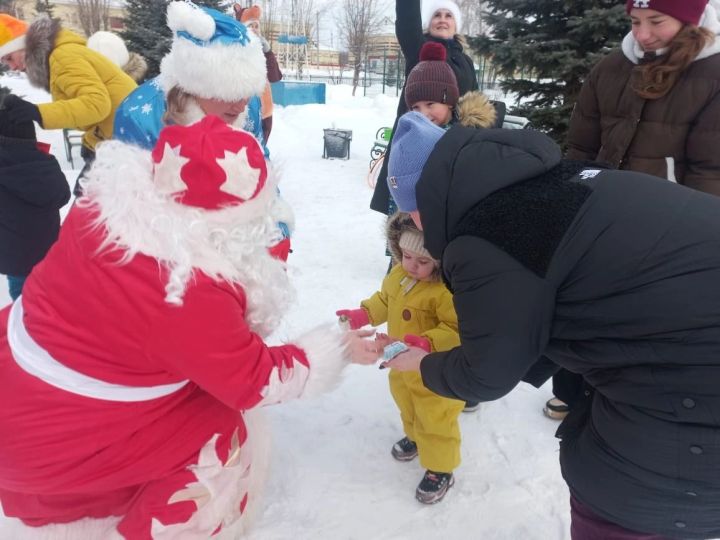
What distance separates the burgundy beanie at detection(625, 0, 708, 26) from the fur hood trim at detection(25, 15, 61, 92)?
3.00 meters

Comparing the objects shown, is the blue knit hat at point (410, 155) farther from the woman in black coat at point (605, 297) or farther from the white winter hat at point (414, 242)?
the white winter hat at point (414, 242)

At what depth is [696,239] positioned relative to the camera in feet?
3.94

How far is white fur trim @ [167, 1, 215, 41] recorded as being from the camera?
93.7 inches

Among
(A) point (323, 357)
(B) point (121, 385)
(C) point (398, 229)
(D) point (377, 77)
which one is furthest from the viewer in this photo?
(D) point (377, 77)

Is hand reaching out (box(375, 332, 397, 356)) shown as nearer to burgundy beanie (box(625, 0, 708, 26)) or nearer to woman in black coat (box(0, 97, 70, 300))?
burgundy beanie (box(625, 0, 708, 26))

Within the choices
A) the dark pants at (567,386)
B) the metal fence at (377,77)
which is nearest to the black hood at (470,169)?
the dark pants at (567,386)

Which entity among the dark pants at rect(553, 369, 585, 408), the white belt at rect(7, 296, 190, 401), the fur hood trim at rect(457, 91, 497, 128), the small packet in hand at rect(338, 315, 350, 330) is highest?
the fur hood trim at rect(457, 91, 497, 128)

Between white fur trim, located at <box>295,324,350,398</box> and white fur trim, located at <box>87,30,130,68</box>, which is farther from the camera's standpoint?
white fur trim, located at <box>87,30,130,68</box>

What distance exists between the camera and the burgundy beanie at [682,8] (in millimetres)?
2109

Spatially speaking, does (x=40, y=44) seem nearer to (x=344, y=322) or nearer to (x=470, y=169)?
(x=344, y=322)

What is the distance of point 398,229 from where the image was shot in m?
2.26

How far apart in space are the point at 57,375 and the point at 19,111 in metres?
2.06

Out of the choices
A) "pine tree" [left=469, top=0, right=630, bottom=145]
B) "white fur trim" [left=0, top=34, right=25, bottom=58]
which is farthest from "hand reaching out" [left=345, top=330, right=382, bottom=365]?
"pine tree" [left=469, top=0, right=630, bottom=145]

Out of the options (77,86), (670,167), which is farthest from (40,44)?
(670,167)
